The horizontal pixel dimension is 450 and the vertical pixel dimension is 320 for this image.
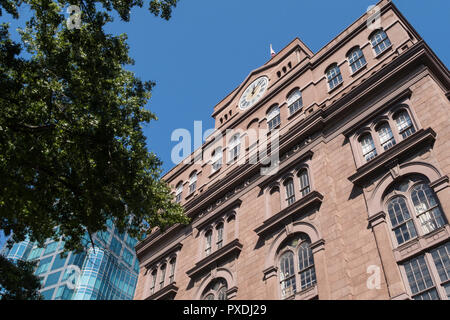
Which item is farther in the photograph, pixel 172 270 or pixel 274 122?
pixel 274 122

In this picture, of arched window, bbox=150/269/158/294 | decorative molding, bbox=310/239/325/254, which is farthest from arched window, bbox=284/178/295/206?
arched window, bbox=150/269/158/294

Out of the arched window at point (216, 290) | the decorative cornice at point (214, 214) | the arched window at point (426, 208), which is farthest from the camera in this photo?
the decorative cornice at point (214, 214)

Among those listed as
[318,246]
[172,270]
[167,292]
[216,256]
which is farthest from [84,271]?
[318,246]

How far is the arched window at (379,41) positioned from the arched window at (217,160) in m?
13.3

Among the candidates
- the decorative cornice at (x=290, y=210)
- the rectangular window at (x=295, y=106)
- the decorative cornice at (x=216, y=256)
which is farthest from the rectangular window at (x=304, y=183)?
the rectangular window at (x=295, y=106)

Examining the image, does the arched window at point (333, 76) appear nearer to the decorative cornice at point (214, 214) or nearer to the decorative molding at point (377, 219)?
the decorative cornice at point (214, 214)

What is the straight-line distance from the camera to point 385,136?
72.1 ft

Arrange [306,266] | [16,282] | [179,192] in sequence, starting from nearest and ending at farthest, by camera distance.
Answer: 1. [306,266]
2. [16,282]
3. [179,192]

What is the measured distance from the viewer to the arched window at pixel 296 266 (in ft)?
66.9

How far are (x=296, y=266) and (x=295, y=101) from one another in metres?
12.5

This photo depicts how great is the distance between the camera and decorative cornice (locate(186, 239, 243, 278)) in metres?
25.1

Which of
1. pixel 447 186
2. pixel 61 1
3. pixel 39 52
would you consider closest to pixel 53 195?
pixel 39 52

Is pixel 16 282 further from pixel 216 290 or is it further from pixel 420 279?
pixel 420 279

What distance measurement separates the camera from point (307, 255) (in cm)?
2119
